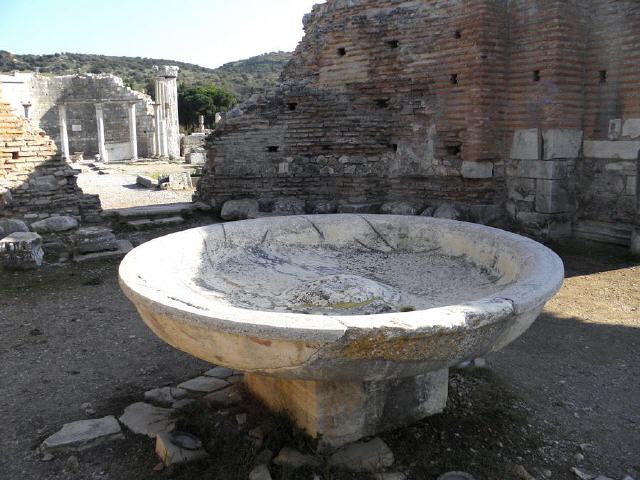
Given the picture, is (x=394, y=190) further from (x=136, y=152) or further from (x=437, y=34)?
(x=136, y=152)

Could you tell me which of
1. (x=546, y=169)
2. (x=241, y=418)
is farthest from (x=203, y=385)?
(x=546, y=169)

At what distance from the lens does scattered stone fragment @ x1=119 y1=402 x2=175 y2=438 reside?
10.0ft

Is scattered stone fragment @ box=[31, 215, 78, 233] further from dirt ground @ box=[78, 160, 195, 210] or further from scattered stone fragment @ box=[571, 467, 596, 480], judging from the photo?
scattered stone fragment @ box=[571, 467, 596, 480]

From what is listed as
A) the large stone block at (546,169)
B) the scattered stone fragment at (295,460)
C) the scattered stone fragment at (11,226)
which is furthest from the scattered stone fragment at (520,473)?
the scattered stone fragment at (11,226)

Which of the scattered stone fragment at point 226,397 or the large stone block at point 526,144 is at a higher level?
the large stone block at point 526,144

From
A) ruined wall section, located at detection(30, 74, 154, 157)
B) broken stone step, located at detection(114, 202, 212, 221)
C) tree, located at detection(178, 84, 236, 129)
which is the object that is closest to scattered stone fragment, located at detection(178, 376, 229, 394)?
broken stone step, located at detection(114, 202, 212, 221)

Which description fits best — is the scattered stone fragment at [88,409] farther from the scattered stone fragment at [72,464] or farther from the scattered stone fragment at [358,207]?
the scattered stone fragment at [358,207]

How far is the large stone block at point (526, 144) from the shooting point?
7.04 m

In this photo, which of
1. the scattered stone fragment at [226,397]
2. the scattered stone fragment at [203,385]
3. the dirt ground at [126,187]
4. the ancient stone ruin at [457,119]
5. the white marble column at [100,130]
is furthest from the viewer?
the white marble column at [100,130]

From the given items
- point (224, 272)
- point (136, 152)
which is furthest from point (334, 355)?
point (136, 152)

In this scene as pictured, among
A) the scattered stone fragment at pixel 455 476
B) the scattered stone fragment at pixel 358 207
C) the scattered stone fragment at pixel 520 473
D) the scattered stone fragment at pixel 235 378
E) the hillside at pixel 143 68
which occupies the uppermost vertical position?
the hillside at pixel 143 68

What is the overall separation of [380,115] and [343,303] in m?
5.91

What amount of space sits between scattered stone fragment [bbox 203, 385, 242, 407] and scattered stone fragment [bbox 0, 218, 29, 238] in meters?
5.25

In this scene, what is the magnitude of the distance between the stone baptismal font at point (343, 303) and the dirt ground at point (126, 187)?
755cm
